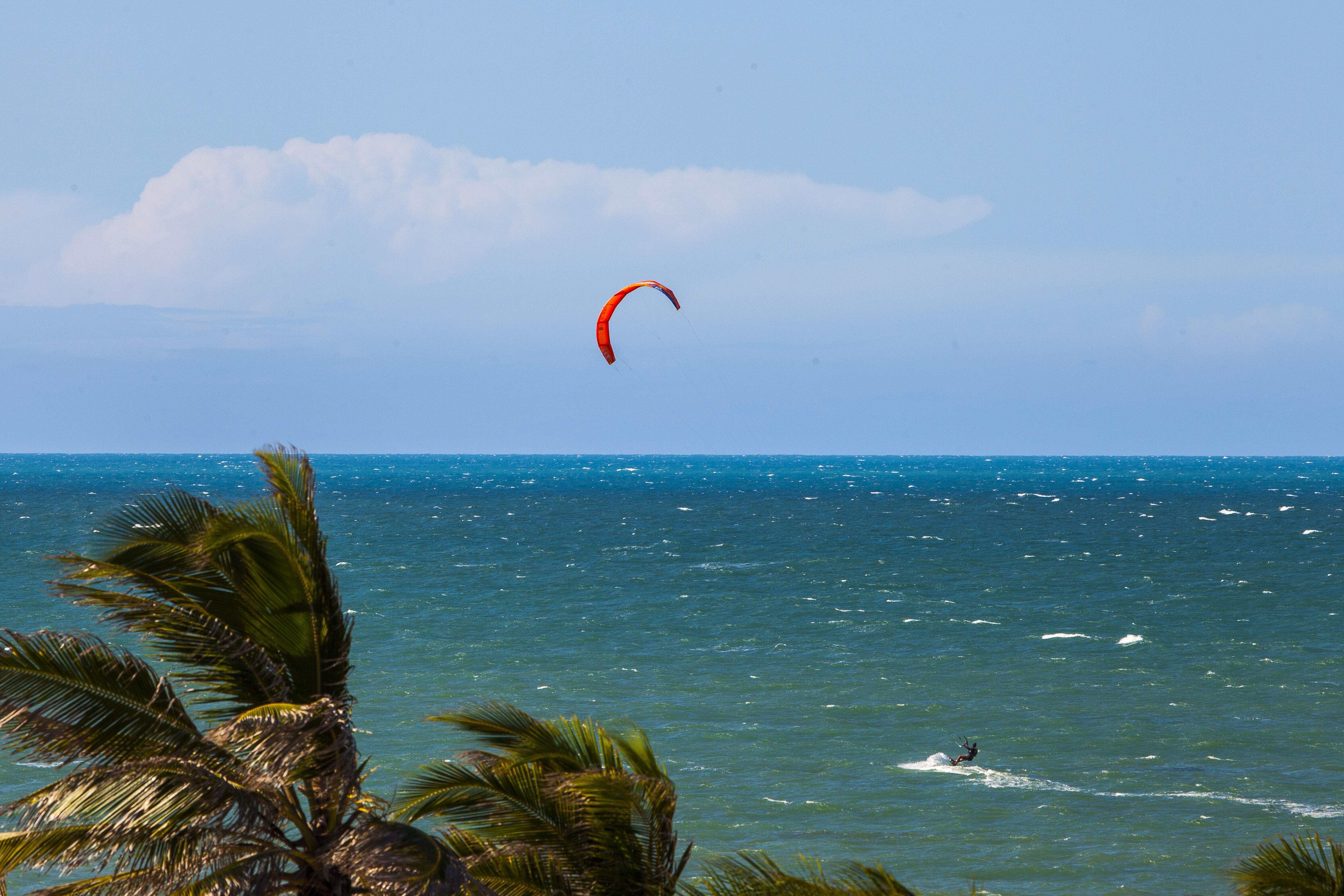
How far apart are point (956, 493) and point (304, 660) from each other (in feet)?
550

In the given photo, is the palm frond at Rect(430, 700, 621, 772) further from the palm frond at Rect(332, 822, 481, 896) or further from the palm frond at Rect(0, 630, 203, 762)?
the palm frond at Rect(0, 630, 203, 762)

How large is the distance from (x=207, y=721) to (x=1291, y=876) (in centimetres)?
938

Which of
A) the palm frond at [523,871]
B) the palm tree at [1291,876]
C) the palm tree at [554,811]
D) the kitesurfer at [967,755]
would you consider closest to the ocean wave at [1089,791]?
the kitesurfer at [967,755]

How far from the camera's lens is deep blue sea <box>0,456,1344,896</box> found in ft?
87.8

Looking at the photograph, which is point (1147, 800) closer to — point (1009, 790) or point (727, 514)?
point (1009, 790)

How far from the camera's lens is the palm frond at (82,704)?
9.70 metres

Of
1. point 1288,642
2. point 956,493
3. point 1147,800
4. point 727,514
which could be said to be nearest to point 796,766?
point 1147,800

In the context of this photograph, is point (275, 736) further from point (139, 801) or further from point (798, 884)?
point (798, 884)

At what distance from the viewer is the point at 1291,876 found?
8.48 meters

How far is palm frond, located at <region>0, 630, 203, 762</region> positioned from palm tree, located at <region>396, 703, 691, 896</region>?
219 cm

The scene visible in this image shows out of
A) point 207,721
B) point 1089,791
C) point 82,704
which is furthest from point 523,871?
point 1089,791

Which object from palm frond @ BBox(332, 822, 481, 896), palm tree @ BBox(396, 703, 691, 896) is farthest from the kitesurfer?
palm frond @ BBox(332, 822, 481, 896)

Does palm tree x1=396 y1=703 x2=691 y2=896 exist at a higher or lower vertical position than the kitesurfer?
higher

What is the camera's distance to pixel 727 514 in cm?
12794
